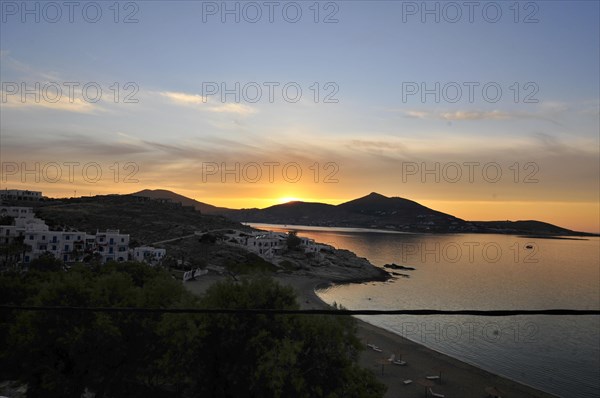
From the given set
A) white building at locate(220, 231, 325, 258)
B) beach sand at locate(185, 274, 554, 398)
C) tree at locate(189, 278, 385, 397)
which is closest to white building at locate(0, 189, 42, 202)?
white building at locate(220, 231, 325, 258)

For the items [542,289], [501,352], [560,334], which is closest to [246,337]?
[501,352]

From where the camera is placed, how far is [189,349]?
17.0 meters

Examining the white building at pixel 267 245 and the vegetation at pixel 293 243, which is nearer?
the white building at pixel 267 245

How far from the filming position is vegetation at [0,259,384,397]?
1667 centimetres

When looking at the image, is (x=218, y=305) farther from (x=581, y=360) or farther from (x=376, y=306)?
(x=376, y=306)

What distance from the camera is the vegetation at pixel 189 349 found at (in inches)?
656

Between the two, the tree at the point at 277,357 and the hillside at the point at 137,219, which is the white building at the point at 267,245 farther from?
the tree at the point at 277,357

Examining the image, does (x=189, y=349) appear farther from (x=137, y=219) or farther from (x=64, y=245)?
(x=137, y=219)

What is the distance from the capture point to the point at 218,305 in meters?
18.8

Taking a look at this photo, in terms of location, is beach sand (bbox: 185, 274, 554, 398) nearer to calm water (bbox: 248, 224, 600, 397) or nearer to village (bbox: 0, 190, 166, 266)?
calm water (bbox: 248, 224, 600, 397)

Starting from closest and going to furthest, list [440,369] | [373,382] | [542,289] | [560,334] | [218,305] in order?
[373,382] < [218,305] < [440,369] < [560,334] < [542,289]

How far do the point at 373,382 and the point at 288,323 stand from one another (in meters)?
4.03

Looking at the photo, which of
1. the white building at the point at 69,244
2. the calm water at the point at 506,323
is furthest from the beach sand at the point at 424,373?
the white building at the point at 69,244

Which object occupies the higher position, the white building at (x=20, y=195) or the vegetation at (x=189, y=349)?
the white building at (x=20, y=195)
